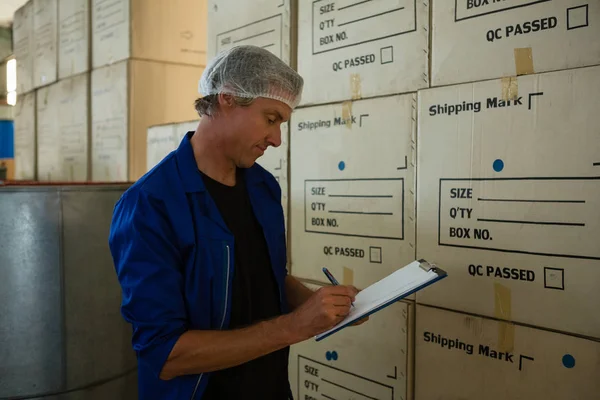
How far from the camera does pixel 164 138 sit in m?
2.27

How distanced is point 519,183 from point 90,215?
4.98 ft

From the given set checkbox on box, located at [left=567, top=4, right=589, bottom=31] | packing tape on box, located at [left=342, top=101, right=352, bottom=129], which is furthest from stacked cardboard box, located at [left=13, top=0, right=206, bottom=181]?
checkbox on box, located at [left=567, top=4, right=589, bottom=31]

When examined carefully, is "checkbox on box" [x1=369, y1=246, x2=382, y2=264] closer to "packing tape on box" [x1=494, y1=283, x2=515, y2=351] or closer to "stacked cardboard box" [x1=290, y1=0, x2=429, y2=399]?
"stacked cardboard box" [x1=290, y1=0, x2=429, y2=399]

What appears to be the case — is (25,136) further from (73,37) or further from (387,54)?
(387,54)

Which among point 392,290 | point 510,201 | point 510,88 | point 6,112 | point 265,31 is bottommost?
point 392,290

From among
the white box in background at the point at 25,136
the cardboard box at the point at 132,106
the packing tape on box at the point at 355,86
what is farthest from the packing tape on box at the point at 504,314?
the white box in background at the point at 25,136

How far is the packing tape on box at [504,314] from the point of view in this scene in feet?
4.09

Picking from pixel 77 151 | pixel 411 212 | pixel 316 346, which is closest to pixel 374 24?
pixel 411 212

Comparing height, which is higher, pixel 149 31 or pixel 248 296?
pixel 149 31

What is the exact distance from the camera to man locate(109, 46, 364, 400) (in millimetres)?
1006

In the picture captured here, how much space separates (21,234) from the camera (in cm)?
180

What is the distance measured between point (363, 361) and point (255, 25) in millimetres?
1270

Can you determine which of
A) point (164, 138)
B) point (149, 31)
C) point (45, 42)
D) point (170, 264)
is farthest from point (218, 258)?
point (45, 42)

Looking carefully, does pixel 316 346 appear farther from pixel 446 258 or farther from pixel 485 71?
pixel 485 71
